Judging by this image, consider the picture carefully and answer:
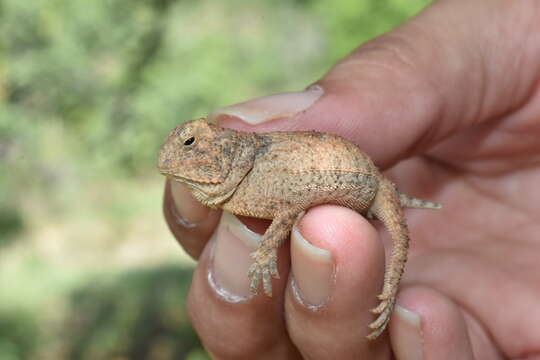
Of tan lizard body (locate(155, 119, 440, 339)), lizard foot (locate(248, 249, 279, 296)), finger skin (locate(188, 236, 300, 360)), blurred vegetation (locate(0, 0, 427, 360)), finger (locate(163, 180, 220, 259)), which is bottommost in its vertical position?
blurred vegetation (locate(0, 0, 427, 360))

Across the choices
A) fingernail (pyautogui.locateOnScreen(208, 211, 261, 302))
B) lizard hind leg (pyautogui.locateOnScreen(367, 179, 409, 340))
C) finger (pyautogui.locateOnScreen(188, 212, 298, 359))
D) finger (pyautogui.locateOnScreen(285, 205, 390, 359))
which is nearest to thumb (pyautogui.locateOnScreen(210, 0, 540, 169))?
lizard hind leg (pyautogui.locateOnScreen(367, 179, 409, 340))

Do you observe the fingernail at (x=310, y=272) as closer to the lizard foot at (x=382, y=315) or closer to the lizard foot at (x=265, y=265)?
the lizard foot at (x=265, y=265)

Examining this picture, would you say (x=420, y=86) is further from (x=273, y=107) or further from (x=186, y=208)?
(x=186, y=208)

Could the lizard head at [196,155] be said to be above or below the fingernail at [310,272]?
above

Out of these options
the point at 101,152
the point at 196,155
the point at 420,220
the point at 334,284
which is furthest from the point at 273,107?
the point at 101,152

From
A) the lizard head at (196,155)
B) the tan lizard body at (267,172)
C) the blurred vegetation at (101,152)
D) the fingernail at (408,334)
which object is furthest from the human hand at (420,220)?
the blurred vegetation at (101,152)

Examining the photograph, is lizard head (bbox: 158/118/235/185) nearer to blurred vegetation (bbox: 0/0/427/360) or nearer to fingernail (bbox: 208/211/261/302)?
fingernail (bbox: 208/211/261/302)

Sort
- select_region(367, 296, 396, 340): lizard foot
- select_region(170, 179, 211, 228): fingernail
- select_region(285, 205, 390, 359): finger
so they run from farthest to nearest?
select_region(170, 179, 211, 228): fingernail < select_region(367, 296, 396, 340): lizard foot < select_region(285, 205, 390, 359): finger
